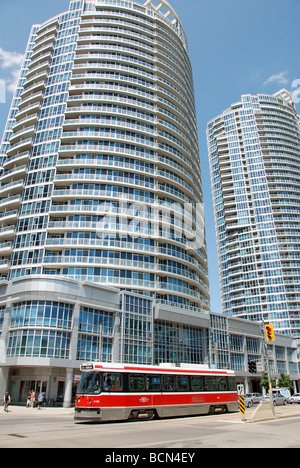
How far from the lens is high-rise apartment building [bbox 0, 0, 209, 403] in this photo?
40906 millimetres

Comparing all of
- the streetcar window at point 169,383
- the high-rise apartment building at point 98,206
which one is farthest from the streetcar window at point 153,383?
the high-rise apartment building at point 98,206

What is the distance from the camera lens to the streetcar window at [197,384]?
85.3ft

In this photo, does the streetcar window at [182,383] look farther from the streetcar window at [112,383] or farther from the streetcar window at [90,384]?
the streetcar window at [90,384]

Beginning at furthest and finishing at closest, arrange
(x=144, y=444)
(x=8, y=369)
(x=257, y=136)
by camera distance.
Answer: (x=257, y=136), (x=8, y=369), (x=144, y=444)

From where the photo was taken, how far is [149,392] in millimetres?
22609

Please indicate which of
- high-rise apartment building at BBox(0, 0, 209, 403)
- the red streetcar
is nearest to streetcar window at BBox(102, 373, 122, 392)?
the red streetcar

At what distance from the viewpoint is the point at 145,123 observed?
64688 millimetres

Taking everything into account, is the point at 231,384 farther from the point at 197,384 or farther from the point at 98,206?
the point at 98,206

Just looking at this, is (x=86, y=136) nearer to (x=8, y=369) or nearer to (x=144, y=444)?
(x=8, y=369)

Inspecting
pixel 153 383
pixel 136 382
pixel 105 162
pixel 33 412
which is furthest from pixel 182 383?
pixel 105 162

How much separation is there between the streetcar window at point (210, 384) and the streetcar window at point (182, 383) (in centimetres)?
233

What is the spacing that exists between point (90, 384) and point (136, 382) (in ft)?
10.00
